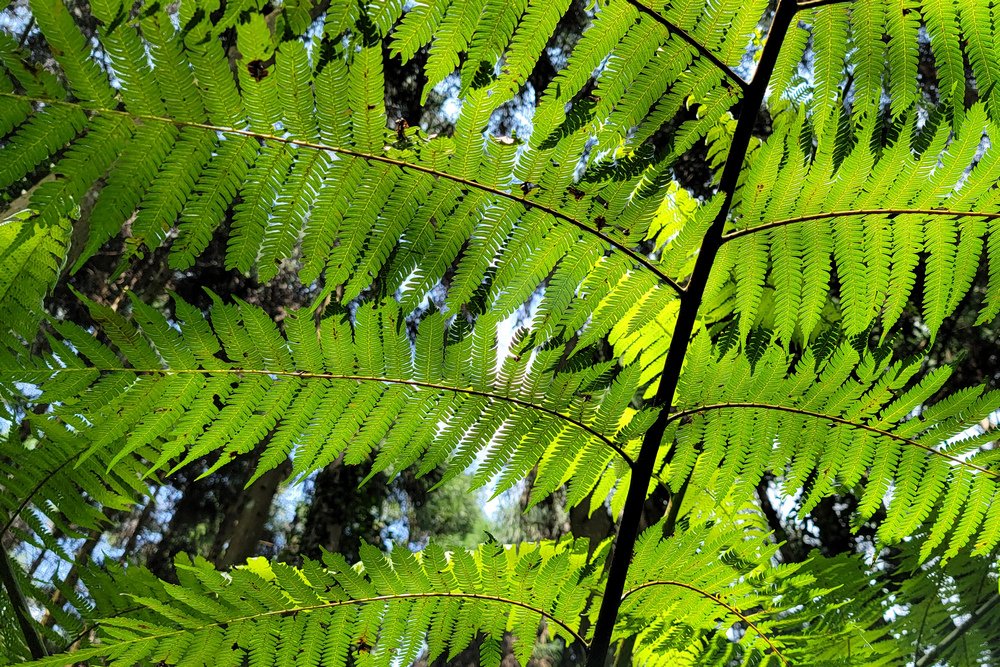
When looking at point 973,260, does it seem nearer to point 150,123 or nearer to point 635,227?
point 635,227

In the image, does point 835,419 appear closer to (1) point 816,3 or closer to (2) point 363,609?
(1) point 816,3

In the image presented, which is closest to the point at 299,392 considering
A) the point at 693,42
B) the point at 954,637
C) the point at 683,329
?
the point at 683,329

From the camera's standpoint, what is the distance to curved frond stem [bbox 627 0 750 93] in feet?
2.38

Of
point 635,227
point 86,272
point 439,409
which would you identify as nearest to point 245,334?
point 439,409

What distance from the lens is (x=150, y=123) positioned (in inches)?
26.1

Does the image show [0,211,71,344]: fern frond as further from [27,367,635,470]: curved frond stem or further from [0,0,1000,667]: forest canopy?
[27,367,635,470]: curved frond stem

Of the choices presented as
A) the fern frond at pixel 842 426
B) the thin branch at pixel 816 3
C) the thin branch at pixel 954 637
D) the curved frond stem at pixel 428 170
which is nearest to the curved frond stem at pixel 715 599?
the fern frond at pixel 842 426

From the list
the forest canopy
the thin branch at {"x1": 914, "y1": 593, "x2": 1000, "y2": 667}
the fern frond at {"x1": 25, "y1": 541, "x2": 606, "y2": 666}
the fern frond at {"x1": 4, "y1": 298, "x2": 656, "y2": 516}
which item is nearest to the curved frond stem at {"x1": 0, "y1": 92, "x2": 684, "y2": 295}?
the forest canopy

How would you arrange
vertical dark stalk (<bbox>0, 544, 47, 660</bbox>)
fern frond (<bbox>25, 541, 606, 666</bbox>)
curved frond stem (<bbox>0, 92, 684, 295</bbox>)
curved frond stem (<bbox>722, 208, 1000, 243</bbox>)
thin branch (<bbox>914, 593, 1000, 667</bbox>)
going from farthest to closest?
thin branch (<bbox>914, 593, 1000, 667</bbox>) → vertical dark stalk (<bbox>0, 544, 47, 660</bbox>) → fern frond (<bbox>25, 541, 606, 666</bbox>) → curved frond stem (<bbox>722, 208, 1000, 243</bbox>) → curved frond stem (<bbox>0, 92, 684, 295</bbox>)

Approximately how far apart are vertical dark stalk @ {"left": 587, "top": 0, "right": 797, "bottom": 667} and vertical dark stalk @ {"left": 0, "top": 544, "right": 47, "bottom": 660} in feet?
2.61

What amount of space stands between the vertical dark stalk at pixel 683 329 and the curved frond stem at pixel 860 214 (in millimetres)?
31

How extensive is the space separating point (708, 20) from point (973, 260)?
38cm

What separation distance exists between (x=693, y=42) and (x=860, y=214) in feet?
0.82

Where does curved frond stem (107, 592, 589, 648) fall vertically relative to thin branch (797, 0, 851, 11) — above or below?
below
